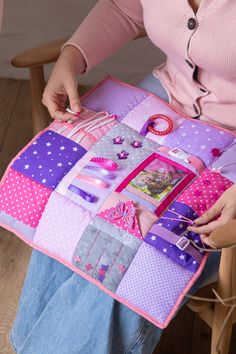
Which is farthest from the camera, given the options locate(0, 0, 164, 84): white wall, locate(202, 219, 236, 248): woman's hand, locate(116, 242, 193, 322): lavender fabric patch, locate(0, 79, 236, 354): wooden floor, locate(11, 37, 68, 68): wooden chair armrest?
locate(0, 0, 164, 84): white wall

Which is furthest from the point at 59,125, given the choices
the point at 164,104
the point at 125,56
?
the point at 125,56

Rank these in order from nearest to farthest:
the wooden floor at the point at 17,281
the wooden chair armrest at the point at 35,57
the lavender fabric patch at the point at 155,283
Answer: the lavender fabric patch at the point at 155,283
the wooden chair armrest at the point at 35,57
the wooden floor at the point at 17,281

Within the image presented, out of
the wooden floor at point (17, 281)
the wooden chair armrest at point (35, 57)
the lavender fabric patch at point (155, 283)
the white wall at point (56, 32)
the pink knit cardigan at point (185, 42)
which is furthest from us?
the white wall at point (56, 32)

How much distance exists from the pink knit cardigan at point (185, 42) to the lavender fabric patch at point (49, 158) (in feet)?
0.72

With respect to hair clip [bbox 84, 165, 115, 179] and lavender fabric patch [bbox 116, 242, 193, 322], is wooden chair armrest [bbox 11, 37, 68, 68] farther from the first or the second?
lavender fabric patch [bbox 116, 242, 193, 322]

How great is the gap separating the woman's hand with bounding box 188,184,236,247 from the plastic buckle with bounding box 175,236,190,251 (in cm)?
2

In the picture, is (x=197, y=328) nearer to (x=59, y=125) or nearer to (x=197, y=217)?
(x=197, y=217)

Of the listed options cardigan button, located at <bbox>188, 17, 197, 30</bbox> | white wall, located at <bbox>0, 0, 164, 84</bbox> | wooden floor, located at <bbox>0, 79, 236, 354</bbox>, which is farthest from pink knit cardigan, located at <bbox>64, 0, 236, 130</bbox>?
white wall, located at <bbox>0, 0, 164, 84</bbox>

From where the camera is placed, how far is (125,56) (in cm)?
211

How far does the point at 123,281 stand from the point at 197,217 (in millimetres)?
173

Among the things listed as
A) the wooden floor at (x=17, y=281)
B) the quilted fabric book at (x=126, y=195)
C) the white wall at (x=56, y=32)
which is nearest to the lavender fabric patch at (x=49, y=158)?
the quilted fabric book at (x=126, y=195)

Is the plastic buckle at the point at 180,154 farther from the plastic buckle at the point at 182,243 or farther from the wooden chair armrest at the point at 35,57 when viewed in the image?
the wooden chair armrest at the point at 35,57

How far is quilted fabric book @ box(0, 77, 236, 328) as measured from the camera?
1.05 metres

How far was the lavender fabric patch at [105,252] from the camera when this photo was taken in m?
1.06
